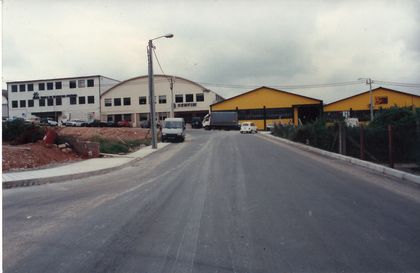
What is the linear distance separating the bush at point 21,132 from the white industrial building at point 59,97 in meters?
56.8

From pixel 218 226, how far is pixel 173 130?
27.5m

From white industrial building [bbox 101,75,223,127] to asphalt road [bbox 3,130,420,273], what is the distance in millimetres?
63644

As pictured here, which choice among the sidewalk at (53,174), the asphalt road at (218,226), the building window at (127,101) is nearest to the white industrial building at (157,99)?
the building window at (127,101)

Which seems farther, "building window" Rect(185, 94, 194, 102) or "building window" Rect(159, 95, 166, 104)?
"building window" Rect(159, 95, 166, 104)

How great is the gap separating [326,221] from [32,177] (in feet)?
32.2

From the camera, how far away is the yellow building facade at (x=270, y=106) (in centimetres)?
6888

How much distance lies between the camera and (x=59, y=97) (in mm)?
81375

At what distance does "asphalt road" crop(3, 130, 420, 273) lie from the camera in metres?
4.76

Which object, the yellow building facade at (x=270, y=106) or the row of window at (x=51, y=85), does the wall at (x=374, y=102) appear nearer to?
the yellow building facade at (x=270, y=106)

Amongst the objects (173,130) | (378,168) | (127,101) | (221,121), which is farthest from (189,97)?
(378,168)

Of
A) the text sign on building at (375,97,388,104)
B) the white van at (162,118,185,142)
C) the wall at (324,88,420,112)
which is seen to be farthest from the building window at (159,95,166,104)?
the white van at (162,118,185,142)

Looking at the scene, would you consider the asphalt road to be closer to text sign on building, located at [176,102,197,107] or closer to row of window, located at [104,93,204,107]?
text sign on building, located at [176,102,197,107]

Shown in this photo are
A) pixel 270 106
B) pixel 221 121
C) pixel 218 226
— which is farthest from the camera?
pixel 270 106

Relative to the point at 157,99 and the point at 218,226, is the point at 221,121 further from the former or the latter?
the point at 218,226
